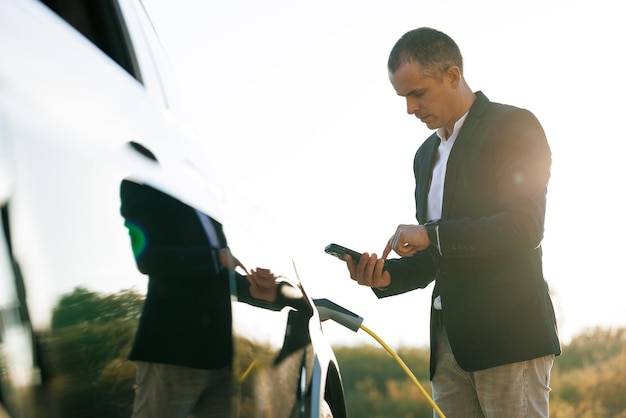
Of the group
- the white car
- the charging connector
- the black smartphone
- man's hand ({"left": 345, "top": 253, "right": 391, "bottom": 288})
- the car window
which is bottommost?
→ the charging connector

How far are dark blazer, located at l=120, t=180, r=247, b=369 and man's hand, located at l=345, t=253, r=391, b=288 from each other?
4.60ft

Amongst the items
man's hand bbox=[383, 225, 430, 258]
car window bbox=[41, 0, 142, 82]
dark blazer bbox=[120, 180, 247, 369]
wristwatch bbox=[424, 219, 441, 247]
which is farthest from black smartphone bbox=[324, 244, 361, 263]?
dark blazer bbox=[120, 180, 247, 369]

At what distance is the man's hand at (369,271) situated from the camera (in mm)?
2984

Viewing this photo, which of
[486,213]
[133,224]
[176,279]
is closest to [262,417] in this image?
[176,279]

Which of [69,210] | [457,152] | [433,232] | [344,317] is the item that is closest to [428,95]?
[457,152]

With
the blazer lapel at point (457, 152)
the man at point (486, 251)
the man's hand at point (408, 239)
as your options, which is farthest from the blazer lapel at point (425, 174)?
the man's hand at point (408, 239)

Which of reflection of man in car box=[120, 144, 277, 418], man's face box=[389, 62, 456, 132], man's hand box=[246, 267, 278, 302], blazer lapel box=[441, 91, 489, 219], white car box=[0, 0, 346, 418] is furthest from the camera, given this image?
man's face box=[389, 62, 456, 132]

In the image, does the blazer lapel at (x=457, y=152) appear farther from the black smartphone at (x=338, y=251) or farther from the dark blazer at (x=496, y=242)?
the black smartphone at (x=338, y=251)

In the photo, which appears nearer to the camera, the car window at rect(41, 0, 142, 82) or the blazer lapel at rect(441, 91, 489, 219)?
the car window at rect(41, 0, 142, 82)

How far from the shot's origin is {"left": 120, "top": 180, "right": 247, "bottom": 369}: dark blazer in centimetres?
125

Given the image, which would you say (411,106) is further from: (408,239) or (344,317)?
(344,317)

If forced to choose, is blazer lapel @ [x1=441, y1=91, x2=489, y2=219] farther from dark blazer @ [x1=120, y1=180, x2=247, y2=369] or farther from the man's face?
dark blazer @ [x1=120, y1=180, x2=247, y2=369]

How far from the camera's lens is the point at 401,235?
268 centimetres

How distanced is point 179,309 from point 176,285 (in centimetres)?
4
